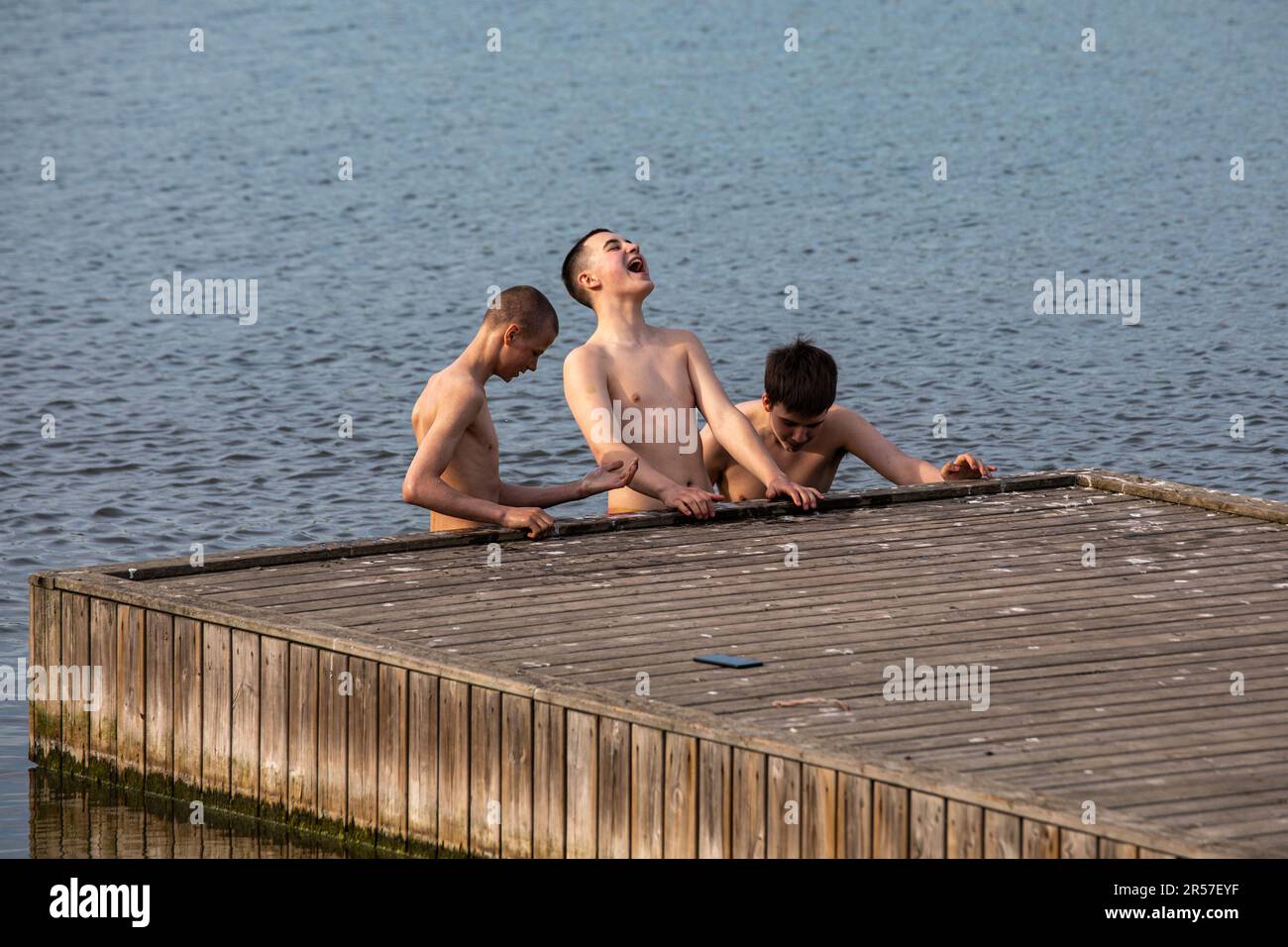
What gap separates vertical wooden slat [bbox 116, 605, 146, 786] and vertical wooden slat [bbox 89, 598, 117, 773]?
31 millimetres

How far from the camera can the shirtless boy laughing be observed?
933 cm

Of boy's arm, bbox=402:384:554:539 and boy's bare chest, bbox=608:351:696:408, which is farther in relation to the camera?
boy's bare chest, bbox=608:351:696:408

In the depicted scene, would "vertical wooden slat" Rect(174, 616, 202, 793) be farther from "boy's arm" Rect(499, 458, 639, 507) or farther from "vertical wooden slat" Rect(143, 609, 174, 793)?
"boy's arm" Rect(499, 458, 639, 507)

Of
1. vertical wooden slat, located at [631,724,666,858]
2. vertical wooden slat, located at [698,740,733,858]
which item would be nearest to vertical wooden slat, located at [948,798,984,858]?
vertical wooden slat, located at [698,740,733,858]

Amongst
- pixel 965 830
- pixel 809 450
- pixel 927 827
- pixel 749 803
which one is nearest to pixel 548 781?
pixel 749 803

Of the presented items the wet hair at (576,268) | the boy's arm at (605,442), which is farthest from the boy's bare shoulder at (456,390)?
the wet hair at (576,268)

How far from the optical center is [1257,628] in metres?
7.72

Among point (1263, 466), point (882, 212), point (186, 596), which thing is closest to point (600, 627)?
point (186, 596)

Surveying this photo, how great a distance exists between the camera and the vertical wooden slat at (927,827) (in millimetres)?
5977

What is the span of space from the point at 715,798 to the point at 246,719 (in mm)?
2093

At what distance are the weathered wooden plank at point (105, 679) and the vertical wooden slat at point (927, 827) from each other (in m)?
3.47
